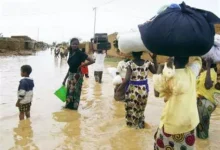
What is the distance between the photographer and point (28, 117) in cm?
675

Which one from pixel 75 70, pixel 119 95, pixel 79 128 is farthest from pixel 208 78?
pixel 75 70

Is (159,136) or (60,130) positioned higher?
(159,136)

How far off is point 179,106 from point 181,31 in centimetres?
71

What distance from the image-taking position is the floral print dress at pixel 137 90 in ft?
18.4

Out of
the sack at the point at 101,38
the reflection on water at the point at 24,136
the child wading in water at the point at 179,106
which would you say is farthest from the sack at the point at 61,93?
the sack at the point at 101,38

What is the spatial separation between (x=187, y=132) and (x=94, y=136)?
9.31 feet

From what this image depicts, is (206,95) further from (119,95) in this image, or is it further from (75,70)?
(75,70)

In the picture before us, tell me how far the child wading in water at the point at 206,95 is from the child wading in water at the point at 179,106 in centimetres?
175

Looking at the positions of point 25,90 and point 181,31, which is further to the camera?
point 25,90

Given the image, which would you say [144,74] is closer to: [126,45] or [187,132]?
[126,45]

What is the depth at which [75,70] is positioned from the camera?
7.42m

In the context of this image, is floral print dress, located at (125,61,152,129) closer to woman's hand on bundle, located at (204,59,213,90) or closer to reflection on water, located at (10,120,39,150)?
woman's hand on bundle, located at (204,59,213,90)

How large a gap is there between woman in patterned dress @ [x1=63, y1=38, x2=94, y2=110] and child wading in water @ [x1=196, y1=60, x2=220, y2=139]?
9.67 feet

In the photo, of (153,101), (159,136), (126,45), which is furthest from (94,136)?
(153,101)
